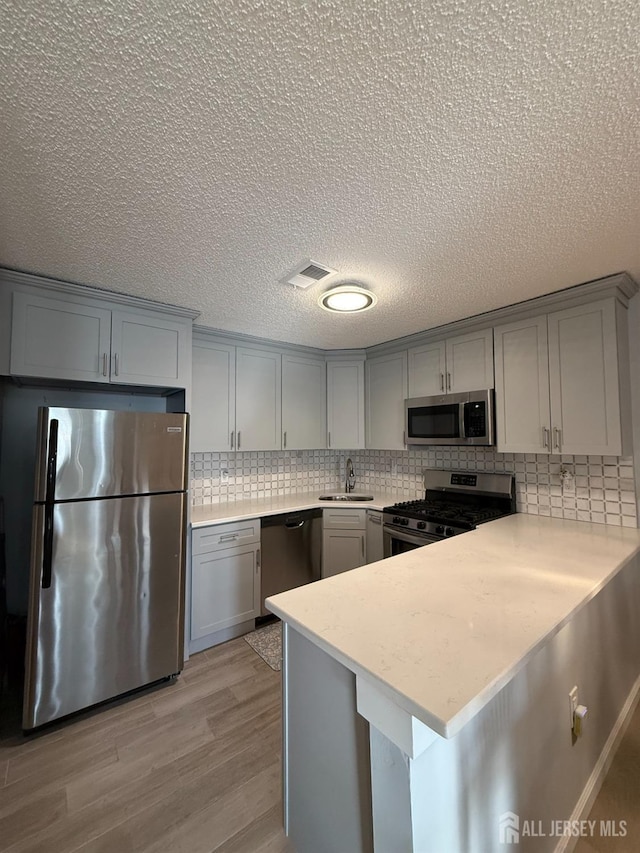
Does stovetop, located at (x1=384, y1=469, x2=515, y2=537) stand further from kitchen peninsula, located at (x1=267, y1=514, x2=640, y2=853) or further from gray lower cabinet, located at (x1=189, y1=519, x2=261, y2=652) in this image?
gray lower cabinet, located at (x1=189, y1=519, x2=261, y2=652)

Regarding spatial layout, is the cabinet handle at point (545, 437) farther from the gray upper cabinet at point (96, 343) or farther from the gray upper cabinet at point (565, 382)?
the gray upper cabinet at point (96, 343)

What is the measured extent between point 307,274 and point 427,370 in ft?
4.96

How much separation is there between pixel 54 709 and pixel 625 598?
10.1ft

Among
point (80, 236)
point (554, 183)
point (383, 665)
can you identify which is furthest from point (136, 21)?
point (383, 665)

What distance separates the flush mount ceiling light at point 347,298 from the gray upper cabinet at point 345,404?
1.41 meters

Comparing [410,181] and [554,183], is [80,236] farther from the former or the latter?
[554,183]

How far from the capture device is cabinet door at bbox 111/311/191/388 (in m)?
2.18

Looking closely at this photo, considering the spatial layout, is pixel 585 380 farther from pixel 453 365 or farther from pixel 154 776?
pixel 154 776

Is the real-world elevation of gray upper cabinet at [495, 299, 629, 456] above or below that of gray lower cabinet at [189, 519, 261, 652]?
above

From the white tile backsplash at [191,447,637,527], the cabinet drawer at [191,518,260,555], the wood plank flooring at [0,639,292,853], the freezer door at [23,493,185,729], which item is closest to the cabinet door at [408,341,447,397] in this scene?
the white tile backsplash at [191,447,637,527]

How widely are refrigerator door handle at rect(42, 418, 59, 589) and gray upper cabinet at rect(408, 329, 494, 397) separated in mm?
2586

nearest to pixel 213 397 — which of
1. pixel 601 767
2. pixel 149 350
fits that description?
pixel 149 350

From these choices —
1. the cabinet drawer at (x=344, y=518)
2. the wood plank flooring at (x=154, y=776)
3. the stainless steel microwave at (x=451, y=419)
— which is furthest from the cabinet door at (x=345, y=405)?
the wood plank flooring at (x=154, y=776)

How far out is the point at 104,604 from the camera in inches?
77.0
